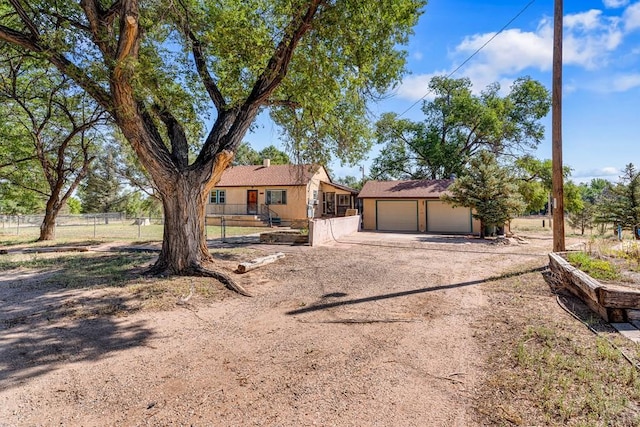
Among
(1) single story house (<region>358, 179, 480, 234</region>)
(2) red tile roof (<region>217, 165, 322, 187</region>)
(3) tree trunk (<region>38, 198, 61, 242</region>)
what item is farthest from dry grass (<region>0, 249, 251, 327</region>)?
(2) red tile roof (<region>217, 165, 322, 187</region>)

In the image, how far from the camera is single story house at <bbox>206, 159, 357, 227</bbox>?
24.7 metres

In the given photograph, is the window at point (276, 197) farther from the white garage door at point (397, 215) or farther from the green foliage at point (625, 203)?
the green foliage at point (625, 203)

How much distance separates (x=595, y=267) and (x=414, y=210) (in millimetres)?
16338

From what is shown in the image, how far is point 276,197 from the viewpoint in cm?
2562

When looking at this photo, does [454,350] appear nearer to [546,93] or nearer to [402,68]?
[402,68]

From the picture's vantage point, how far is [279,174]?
86.9ft

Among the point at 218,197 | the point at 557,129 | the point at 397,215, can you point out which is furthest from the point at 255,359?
the point at 218,197

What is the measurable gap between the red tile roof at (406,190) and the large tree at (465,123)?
535 cm

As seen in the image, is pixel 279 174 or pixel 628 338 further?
pixel 279 174

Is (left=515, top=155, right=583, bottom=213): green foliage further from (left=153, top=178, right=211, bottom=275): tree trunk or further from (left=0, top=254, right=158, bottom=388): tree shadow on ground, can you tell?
(left=0, top=254, right=158, bottom=388): tree shadow on ground

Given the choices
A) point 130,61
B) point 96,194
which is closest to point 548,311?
point 130,61

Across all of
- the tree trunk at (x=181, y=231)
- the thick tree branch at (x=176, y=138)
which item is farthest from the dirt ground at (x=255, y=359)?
the thick tree branch at (x=176, y=138)

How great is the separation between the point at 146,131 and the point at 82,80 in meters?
1.38

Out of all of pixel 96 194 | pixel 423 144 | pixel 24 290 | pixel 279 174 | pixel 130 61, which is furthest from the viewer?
pixel 96 194
